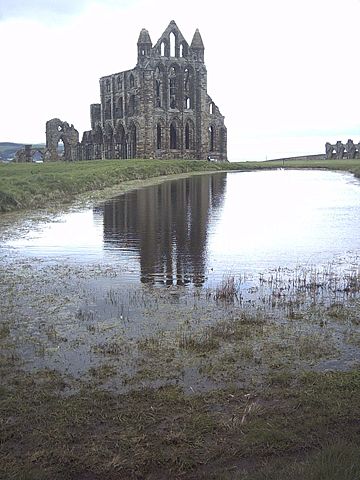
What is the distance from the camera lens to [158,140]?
78500 millimetres

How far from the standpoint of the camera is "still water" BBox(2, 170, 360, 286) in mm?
12797

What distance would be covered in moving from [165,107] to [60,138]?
16207mm

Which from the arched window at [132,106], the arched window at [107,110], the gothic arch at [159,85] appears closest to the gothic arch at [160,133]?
the gothic arch at [159,85]

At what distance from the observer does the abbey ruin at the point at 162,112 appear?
75688mm

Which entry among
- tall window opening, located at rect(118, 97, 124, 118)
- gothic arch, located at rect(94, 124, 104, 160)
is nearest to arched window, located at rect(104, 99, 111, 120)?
gothic arch, located at rect(94, 124, 104, 160)

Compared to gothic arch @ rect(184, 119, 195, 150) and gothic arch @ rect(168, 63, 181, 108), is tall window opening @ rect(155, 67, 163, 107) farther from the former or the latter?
gothic arch @ rect(184, 119, 195, 150)

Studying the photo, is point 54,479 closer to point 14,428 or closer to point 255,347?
point 14,428

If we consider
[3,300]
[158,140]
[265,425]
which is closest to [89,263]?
[3,300]

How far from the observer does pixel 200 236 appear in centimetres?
1698

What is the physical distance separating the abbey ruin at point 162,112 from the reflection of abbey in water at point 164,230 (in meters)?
46.4

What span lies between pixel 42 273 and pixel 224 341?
5.79 metres

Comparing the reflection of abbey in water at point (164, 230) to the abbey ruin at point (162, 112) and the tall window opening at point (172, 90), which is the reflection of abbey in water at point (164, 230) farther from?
the tall window opening at point (172, 90)

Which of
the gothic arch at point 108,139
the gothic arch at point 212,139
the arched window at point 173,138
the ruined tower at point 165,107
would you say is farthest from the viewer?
the gothic arch at point 108,139

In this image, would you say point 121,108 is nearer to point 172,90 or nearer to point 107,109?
point 107,109
